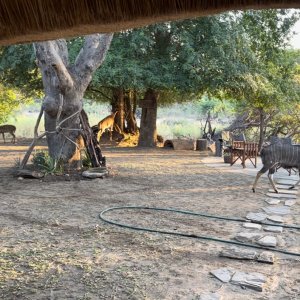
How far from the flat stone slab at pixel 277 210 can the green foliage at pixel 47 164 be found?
4508mm

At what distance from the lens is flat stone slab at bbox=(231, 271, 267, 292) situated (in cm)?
345

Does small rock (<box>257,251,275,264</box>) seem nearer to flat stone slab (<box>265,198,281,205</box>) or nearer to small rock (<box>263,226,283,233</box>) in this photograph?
small rock (<box>263,226,283,233</box>)

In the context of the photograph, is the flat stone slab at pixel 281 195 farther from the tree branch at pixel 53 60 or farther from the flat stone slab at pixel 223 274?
the tree branch at pixel 53 60

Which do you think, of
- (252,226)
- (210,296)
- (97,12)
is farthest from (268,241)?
(97,12)

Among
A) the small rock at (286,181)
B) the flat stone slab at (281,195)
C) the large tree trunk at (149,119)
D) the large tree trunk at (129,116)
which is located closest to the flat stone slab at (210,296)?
the flat stone slab at (281,195)

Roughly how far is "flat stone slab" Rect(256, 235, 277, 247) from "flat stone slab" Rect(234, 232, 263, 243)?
0.30 feet

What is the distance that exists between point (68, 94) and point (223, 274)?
617cm

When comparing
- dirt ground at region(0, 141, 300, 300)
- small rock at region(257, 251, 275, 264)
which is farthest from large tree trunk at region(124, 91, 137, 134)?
small rock at region(257, 251, 275, 264)

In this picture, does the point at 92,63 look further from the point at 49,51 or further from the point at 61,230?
the point at 61,230

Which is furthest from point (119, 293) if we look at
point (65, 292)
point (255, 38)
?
point (255, 38)

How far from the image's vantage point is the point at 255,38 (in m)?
14.1

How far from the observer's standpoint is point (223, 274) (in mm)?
3693

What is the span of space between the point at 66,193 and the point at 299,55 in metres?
11.9

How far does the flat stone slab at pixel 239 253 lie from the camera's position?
4125 mm
